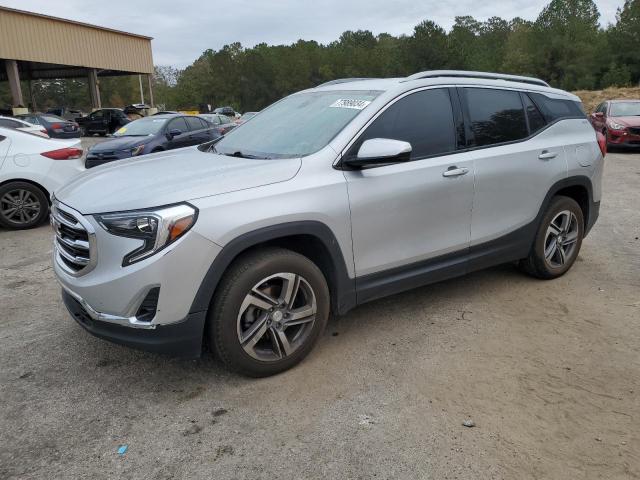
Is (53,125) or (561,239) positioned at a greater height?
(53,125)

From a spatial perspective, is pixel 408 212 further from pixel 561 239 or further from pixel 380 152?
pixel 561 239

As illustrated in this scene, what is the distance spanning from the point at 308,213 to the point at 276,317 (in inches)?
25.4

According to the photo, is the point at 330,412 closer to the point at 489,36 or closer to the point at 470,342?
the point at 470,342

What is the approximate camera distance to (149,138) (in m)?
10.8

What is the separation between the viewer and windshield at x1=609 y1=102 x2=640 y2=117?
1563 centimetres

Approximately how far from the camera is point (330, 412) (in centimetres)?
289

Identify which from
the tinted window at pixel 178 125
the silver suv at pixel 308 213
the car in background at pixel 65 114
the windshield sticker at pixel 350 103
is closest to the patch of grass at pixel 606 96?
the tinted window at pixel 178 125

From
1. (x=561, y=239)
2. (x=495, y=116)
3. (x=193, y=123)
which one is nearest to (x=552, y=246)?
(x=561, y=239)

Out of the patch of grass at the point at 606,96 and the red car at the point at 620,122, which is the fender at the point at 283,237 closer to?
the red car at the point at 620,122

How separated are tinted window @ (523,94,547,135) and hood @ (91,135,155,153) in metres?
8.11

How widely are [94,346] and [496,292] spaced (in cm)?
325

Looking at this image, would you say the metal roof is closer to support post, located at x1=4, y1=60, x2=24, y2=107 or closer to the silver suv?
support post, located at x1=4, y1=60, x2=24, y2=107

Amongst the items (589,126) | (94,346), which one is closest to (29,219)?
(94,346)

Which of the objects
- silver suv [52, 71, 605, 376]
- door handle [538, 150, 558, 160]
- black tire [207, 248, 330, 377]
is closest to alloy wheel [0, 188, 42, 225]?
silver suv [52, 71, 605, 376]
